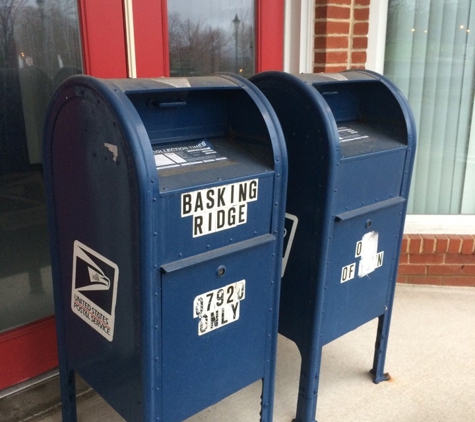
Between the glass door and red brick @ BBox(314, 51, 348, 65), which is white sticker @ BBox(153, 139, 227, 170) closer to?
the glass door

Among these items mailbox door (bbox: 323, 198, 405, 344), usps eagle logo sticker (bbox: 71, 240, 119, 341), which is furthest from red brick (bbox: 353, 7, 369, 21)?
usps eagle logo sticker (bbox: 71, 240, 119, 341)

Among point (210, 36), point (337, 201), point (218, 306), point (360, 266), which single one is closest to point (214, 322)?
point (218, 306)

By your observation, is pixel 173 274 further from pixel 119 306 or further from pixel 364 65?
pixel 364 65

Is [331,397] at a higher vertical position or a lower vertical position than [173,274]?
lower

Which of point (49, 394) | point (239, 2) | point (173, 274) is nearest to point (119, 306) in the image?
point (173, 274)

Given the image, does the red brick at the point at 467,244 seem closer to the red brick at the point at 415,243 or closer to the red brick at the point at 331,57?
the red brick at the point at 415,243

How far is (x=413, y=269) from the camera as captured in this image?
378cm

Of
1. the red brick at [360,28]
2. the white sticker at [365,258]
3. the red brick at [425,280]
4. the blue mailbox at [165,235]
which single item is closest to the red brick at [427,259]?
the red brick at [425,280]

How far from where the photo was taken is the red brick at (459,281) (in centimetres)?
378

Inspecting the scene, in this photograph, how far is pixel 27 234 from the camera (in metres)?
2.44

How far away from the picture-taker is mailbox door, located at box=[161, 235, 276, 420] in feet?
5.65

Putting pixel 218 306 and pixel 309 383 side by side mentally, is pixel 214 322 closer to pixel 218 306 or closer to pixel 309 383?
pixel 218 306

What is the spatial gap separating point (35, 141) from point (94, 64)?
0.45 meters

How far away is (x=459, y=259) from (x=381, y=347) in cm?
140
